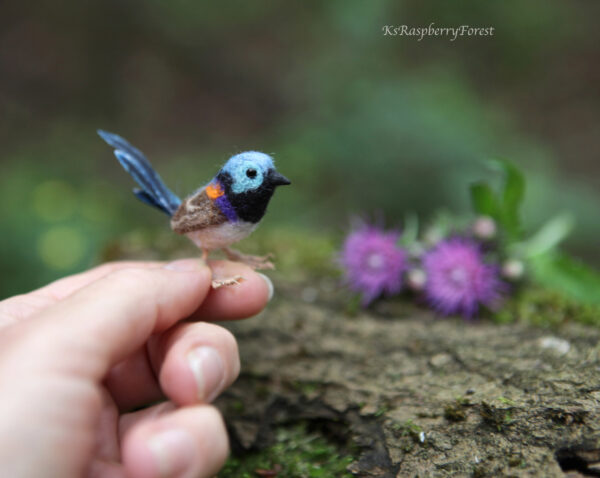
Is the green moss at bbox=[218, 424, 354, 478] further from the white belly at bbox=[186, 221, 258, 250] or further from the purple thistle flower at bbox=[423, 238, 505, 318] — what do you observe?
the purple thistle flower at bbox=[423, 238, 505, 318]

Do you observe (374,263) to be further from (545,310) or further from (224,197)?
(224,197)

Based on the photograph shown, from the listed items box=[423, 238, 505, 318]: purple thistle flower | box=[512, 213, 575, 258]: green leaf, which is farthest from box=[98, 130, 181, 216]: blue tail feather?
box=[512, 213, 575, 258]: green leaf

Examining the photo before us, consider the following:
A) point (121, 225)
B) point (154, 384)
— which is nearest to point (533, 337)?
point (154, 384)

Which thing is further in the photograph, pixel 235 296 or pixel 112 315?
pixel 235 296

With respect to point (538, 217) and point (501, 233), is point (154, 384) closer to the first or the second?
point (501, 233)

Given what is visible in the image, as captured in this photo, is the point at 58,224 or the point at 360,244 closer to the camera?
the point at 360,244

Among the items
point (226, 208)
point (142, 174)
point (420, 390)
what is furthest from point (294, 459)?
point (142, 174)
